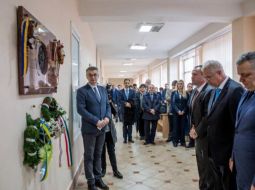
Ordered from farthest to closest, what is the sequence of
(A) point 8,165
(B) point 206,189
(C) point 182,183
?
(C) point 182,183, (B) point 206,189, (A) point 8,165

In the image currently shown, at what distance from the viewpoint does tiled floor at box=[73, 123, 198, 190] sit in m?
3.53

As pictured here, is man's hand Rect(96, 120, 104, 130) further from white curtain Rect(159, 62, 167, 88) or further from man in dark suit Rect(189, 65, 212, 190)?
white curtain Rect(159, 62, 167, 88)

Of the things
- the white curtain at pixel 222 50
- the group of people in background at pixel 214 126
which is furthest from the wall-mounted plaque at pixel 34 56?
the white curtain at pixel 222 50

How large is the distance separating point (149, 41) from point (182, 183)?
5.43 metres

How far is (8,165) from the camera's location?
1.37 meters

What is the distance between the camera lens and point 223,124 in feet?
7.43

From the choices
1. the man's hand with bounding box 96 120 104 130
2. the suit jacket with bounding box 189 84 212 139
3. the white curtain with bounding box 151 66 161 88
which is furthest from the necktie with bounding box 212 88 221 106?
the white curtain with bounding box 151 66 161 88

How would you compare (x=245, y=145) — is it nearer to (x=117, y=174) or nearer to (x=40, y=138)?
(x=40, y=138)

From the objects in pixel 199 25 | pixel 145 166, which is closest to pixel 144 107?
pixel 145 166

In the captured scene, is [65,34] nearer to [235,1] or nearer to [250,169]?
[250,169]

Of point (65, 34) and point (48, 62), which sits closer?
point (48, 62)

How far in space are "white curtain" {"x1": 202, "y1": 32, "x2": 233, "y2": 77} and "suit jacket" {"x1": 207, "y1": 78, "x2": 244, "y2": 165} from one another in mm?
3449

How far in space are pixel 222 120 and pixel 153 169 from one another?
7.35ft

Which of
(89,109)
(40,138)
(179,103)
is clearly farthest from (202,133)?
(179,103)
